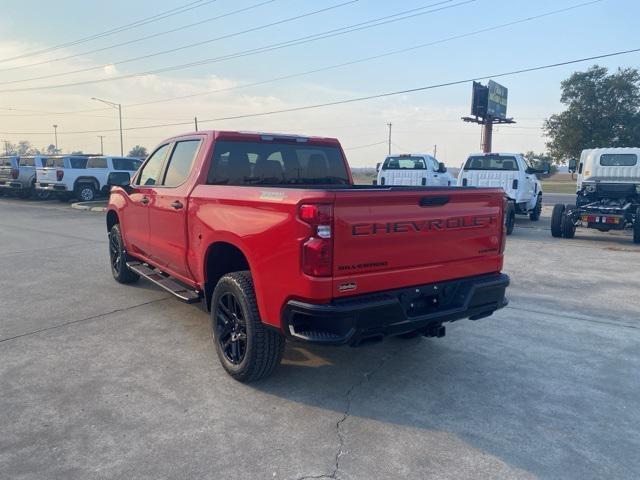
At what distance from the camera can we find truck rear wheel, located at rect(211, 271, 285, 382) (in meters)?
3.76

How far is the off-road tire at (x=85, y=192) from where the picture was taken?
2171cm

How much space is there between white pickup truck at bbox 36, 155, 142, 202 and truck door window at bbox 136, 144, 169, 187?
1628 centimetres

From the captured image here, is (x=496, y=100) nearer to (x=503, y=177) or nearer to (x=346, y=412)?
(x=503, y=177)

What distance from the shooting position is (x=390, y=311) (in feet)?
11.2

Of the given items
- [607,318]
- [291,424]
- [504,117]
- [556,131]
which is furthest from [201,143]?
[556,131]

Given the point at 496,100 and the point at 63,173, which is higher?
the point at 496,100

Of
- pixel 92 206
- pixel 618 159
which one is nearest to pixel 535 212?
pixel 618 159

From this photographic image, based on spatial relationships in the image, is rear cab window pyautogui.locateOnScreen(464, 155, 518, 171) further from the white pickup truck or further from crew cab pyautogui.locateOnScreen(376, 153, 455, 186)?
the white pickup truck

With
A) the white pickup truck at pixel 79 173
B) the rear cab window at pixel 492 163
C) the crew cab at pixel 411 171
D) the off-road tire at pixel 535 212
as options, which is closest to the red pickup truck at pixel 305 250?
the rear cab window at pixel 492 163

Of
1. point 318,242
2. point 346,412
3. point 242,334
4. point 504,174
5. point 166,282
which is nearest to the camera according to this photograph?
point 318,242

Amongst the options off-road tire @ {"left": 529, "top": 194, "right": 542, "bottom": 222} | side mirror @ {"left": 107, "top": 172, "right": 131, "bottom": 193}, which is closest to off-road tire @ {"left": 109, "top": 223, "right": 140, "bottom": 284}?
side mirror @ {"left": 107, "top": 172, "right": 131, "bottom": 193}

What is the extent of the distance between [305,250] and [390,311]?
2.40 ft

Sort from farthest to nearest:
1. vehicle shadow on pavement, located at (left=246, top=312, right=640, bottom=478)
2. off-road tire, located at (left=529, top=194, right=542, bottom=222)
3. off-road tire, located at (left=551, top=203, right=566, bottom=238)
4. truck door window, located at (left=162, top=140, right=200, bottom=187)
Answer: off-road tire, located at (left=529, top=194, right=542, bottom=222), off-road tire, located at (left=551, top=203, right=566, bottom=238), truck door window, located at (left=162, top=140, right=200, bottom=187), vehicle shadow on pavement, located at (left=246, top=312, right=640, bottom=478)

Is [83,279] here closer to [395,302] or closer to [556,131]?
[395,302]
